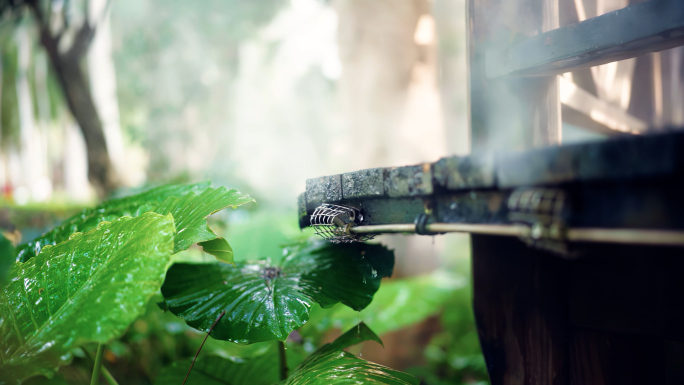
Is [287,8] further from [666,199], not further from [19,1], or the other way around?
[666,199]

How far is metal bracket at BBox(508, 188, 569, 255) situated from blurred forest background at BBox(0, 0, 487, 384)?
1202mm

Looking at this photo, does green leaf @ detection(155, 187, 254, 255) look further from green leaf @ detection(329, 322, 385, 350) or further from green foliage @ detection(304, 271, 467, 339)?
green foliage @ detection(304, 271, 467, 339)

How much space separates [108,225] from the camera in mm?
729

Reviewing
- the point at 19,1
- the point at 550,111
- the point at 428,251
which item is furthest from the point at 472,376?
the point at 19,1

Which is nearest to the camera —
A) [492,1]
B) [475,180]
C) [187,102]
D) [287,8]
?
[475,180]

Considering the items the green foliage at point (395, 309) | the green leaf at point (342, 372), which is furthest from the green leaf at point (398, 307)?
the green leaf at point (342, 372)

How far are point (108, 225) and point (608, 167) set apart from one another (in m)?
0.81

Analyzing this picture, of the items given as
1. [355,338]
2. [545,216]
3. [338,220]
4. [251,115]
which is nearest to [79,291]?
[338,220]

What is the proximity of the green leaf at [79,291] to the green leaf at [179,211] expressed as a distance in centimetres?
9

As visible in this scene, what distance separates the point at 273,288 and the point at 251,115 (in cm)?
1074

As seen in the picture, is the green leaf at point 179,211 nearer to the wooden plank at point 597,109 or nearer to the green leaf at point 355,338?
the green leaf at point 355,338

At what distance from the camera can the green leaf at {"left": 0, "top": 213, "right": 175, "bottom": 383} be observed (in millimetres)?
570

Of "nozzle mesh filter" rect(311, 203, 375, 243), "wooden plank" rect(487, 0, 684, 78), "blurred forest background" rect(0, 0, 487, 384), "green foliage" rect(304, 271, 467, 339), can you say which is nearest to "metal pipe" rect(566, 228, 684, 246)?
"nozzle mesh filter" rect(311, 203, 375, 243)

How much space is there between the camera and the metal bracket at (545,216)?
412mm
